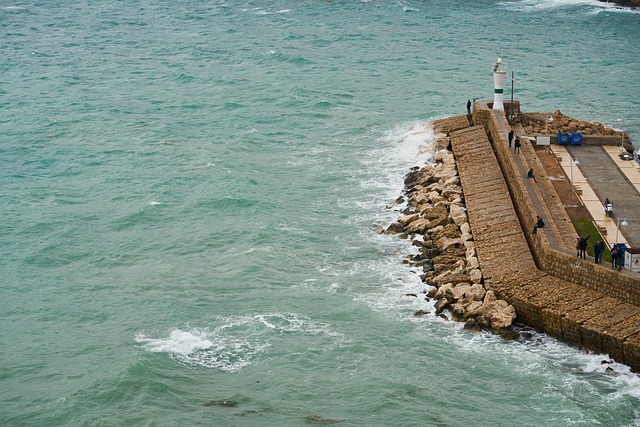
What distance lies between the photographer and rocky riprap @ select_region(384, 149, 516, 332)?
31.5 m

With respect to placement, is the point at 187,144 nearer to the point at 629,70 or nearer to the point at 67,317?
the point at 67,317

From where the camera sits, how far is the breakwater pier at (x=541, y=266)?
95.2 ft

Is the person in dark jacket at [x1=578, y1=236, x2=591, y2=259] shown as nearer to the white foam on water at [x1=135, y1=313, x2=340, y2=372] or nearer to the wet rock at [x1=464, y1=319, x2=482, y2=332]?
the wet rock at [x1=464, y1=319, x2=482, y2=332]

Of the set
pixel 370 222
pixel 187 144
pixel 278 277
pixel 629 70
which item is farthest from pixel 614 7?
pixel 278 277

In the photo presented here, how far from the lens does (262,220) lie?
42344 mm

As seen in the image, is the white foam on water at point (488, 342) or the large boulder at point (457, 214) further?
the large boulder at point (457, 214)

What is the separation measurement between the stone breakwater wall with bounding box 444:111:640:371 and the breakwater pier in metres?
0.03

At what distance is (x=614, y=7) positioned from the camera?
85438 millimetres

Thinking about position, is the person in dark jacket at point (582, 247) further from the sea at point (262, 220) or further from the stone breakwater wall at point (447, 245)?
the sea at point (262, 220)

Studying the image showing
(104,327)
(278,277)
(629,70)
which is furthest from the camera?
(629,70)

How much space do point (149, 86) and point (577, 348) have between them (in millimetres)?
43736

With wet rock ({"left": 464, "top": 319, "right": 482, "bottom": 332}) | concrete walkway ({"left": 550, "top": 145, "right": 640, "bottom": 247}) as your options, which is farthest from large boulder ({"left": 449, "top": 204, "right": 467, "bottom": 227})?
wet rock ({"left": 464, "top": 319, "right": 482, "bottom": 332})

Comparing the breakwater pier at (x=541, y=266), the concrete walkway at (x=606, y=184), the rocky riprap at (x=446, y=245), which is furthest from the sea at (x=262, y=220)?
the concrete walkway at (x=606, y=184)

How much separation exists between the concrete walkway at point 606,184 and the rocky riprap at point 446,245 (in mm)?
4465
